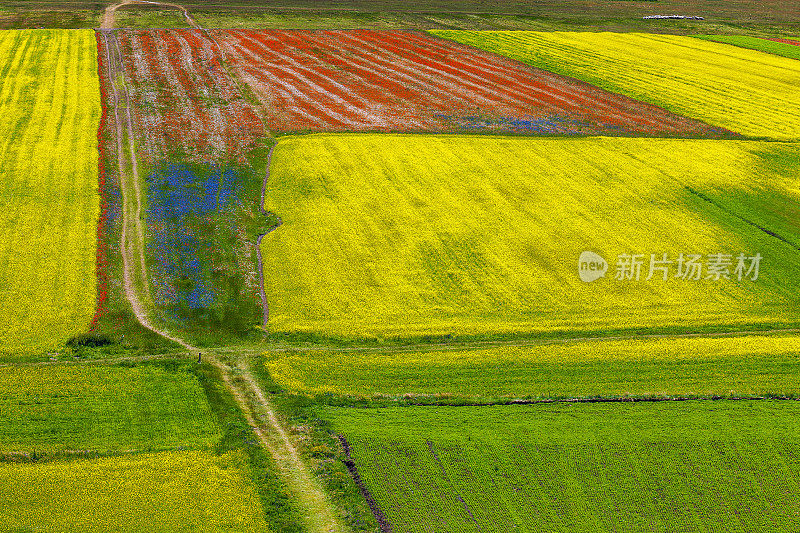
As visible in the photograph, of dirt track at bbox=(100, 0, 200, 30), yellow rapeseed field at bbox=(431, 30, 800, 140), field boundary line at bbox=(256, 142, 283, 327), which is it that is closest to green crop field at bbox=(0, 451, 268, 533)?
field boundary line at bbox=(256, 142, 283, 327)

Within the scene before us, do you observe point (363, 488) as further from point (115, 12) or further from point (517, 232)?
point (115, 12)

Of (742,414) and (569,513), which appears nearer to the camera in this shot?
(569,513)

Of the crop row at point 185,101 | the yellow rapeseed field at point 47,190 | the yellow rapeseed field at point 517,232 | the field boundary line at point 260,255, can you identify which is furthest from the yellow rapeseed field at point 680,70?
the yellow rapeseed field at point 47,190

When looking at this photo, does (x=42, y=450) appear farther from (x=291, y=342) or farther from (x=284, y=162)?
(x=284, y=162)

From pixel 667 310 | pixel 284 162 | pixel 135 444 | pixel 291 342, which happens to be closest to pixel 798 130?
pixel 667 310

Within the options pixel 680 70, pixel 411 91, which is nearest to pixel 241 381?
pixel 411 91
